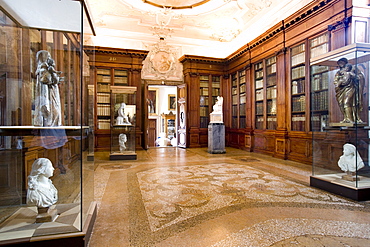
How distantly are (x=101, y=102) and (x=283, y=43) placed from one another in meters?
6.33

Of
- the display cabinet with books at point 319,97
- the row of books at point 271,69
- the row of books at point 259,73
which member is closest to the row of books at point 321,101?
the display cabinet with books at point 319,97

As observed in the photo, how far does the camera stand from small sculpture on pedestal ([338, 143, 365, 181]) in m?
3.19

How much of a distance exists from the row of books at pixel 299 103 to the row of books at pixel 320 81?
173cm

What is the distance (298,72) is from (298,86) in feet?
1.28

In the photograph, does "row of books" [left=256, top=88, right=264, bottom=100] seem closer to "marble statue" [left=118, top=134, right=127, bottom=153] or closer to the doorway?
"marble statue" [left=118, top=134, right=127, bottom=153]

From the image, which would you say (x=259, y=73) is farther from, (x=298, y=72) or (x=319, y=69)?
(x=319, y=69)

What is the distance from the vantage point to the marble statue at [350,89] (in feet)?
10.7

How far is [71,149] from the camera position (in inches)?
75.2

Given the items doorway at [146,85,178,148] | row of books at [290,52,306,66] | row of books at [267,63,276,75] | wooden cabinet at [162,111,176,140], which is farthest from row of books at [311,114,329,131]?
wooden cabinet at [162,111,176,140]

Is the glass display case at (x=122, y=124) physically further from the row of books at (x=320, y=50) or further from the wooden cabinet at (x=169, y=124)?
the wooden cabinet at (x=169, y=124)

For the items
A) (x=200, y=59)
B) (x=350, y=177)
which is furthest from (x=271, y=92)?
(x=350, y=177)

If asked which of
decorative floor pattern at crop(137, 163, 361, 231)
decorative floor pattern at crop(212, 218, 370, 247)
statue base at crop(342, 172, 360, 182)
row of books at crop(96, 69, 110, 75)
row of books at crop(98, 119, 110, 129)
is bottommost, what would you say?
decorative floor pattern at crop(137, 163, 361, 231)

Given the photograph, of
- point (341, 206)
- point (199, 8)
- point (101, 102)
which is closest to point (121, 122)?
point (101, 102)

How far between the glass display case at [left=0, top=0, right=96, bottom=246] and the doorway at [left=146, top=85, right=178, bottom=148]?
38.1 feet
